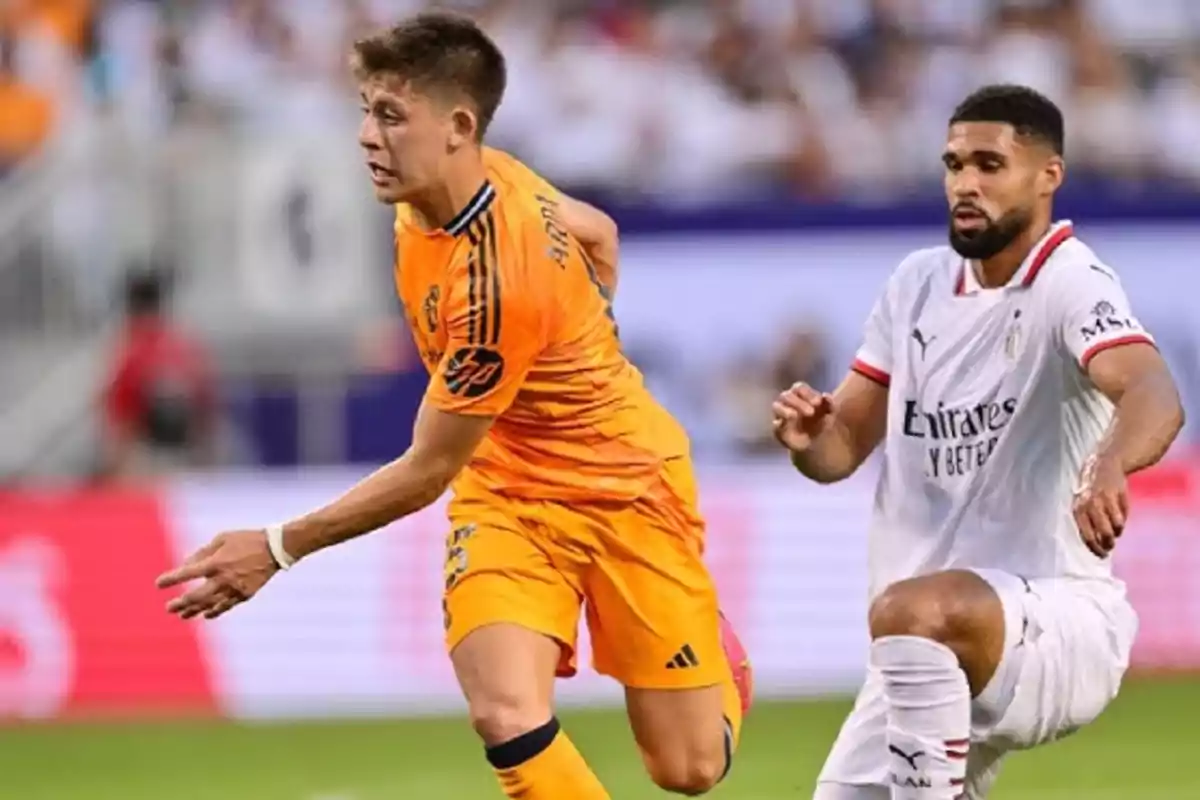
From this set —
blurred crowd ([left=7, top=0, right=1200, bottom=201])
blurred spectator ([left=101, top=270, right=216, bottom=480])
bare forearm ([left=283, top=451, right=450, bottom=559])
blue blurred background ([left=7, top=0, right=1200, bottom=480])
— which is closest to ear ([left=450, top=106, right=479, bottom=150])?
bare forearm ([left=283, top=451, right=450, bottom=559])

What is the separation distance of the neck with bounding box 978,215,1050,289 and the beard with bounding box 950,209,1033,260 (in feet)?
0.09

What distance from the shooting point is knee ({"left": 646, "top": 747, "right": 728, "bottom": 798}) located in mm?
7859

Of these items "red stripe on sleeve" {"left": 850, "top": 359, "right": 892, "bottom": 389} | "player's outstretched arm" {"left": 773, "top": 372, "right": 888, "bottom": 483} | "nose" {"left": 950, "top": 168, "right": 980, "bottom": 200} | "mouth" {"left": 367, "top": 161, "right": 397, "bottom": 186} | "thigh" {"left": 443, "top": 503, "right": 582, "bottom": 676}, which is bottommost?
"thigh" {"left": 443, "top": 503, "right": 582, "bottom": 676}

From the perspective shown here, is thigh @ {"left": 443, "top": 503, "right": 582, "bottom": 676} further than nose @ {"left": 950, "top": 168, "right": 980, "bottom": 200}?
Yes

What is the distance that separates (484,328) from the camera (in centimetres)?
707

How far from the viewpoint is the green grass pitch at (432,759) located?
11.1 metres

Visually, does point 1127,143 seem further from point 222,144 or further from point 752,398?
→ point 222,144

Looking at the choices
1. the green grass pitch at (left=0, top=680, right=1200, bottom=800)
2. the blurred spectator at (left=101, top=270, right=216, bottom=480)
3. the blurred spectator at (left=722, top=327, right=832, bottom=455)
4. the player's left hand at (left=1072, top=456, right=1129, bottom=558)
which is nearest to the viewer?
the player's left hand at (left=1072, top=456, right=1129, bottom=558)

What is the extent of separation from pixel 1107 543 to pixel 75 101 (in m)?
11.6

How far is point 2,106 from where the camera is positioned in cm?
1672

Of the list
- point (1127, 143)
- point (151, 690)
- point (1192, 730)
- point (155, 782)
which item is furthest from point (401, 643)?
point (1127, 143)

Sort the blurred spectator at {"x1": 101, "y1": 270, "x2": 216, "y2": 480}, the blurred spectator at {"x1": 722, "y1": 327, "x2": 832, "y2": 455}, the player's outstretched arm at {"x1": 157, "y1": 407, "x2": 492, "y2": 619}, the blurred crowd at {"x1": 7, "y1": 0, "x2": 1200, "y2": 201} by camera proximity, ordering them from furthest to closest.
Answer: the blurred crowd at {"x1": 7, "y1": 0, "x2": 1200, "y2": 201} → the blurred spectator at {"x1": 722, "y1": 327, "x2": 832, "y2": 455} → the blurred spectator at {"x1": 101, "y1": 270, "x2": 216, "y2": 480} → the player's outstretched arm at {"x1": 157, "y1": 407, "x2": 492, "y2": 619}

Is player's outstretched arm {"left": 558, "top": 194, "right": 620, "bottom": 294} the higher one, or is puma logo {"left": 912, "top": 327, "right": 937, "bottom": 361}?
player's outstretched arm {"left": 558, "top": 194, "right": 620, "bottom": 294}

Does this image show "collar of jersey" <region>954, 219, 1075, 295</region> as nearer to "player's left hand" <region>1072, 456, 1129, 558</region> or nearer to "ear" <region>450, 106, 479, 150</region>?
"player's left hand" <region>1072, 456, 1129, 558</region>
